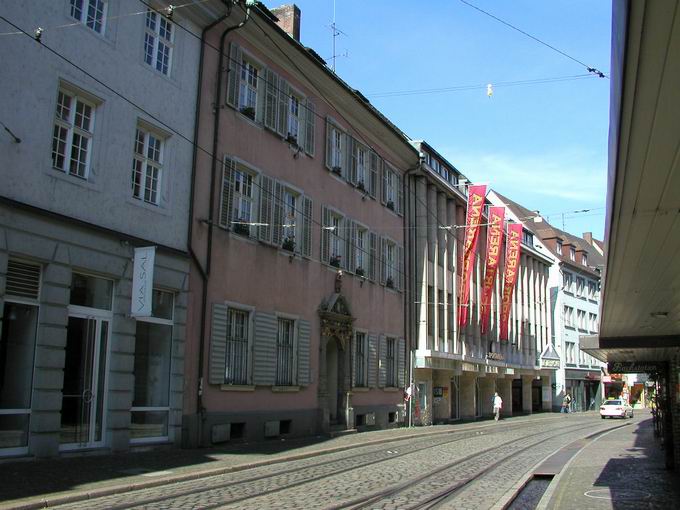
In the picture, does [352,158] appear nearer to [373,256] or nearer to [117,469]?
[373,256]

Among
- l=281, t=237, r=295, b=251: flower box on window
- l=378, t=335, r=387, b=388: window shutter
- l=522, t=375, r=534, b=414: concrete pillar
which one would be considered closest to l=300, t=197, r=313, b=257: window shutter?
l=281, t=237, r=295, b=251: flower box on window

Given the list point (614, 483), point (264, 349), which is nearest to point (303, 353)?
point (264, 349)

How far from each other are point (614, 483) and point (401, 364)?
61.5 ft

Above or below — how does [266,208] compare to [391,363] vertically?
above

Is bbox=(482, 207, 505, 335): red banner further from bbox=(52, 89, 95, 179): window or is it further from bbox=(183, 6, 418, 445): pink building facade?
bbox=(52, 89, 95, 179): window

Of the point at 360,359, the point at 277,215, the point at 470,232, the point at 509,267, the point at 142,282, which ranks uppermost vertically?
the point at 470,232

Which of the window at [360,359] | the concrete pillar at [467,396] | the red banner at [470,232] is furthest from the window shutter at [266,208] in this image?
the concrete pillar at [467,396]

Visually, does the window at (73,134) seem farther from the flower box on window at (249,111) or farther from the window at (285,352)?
the window at (285,352)

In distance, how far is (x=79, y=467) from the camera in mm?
12891

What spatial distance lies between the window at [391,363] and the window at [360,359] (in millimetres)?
2353

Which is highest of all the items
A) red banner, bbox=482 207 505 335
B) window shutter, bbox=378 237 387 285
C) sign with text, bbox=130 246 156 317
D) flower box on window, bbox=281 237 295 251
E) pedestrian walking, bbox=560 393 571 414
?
red banner, bbox=482 207 505 335

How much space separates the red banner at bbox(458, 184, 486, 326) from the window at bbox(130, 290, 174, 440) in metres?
21.5

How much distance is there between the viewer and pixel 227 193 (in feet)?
66.2

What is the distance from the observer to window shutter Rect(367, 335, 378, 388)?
28469 mm
